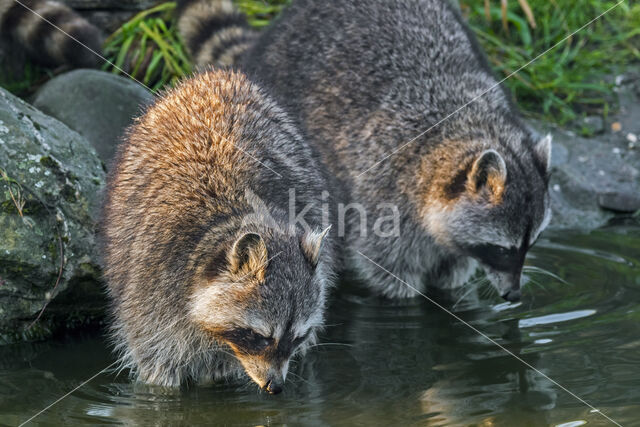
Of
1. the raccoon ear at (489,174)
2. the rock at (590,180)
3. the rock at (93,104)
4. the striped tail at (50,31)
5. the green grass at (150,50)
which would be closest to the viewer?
the raccoon ear at (489,174)

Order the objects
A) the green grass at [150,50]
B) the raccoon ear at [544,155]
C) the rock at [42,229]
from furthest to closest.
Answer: the green grass at [150,50]
the raccoon ear at [544,155]
the rock at [42,229]

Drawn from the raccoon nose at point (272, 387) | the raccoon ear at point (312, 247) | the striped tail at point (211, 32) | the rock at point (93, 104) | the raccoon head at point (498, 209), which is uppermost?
the striped tail at point (211, 32)

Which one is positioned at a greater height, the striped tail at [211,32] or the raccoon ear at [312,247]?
the striped tail at [211,32]

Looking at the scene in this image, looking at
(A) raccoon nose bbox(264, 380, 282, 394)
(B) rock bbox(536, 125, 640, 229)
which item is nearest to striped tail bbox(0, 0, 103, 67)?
(A) raccoon nose bbox(264, 380, 282, 394)

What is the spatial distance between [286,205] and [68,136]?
1561mm

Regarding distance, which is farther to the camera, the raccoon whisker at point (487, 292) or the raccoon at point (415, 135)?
the raccoon whisker at point (487, 292)

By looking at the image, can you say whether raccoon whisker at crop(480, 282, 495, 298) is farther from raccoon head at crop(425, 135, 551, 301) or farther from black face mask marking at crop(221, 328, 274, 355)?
black face mask marking at crop(221, 328, 274, 355)

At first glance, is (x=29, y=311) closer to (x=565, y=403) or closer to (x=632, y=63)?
(x=565, y=403)

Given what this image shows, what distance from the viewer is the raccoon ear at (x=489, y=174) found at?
17.0ft

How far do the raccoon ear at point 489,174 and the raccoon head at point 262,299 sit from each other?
5.06 ft

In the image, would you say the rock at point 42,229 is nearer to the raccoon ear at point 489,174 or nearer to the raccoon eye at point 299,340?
the raccoon eye at point 299,340

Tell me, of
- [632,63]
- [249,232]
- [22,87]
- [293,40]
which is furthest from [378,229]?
[632,63]

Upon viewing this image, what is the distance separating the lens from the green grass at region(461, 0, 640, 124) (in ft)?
25.4

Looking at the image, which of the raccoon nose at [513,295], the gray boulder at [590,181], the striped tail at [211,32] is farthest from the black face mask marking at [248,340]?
the gray boulder at [590,181]
